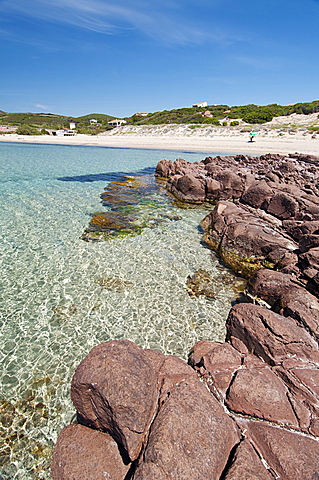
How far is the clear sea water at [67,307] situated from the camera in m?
4.14

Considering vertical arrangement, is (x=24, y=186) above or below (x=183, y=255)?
above

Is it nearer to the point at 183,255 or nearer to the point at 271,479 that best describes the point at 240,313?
the point at 271,479

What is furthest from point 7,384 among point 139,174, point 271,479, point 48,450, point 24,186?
point 139,174

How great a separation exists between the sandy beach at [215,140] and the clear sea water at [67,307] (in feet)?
103

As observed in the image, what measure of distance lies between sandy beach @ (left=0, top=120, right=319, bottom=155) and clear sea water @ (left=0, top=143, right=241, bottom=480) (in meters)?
31.3

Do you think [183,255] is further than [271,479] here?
Yes

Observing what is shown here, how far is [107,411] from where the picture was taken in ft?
10.3

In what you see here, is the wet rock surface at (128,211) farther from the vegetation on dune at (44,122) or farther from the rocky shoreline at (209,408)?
the vegetation on dune at (44,122)

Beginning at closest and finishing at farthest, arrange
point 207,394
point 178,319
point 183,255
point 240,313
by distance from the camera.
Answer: point 207,394
point 240,313
point 178,319
point 183,255

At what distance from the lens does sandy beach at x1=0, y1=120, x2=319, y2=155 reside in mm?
39000

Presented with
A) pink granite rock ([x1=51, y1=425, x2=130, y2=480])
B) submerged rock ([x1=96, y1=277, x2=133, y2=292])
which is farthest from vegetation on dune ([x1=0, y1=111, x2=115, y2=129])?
pink granite rock ([x1=51, y1=425, x2=130, y2=480])

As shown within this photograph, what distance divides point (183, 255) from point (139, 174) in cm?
1758

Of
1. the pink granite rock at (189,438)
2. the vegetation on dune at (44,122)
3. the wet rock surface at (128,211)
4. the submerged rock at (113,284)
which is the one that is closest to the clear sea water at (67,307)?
the submerged rock at (113,284)

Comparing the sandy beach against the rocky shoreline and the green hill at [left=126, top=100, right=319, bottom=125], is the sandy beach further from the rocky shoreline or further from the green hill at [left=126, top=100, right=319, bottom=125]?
the rocky shoreline
